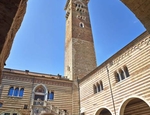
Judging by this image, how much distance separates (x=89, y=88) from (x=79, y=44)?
959 centimetres

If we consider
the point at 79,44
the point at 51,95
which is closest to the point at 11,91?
the point at 51,95

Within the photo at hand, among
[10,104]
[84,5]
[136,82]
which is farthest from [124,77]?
[84,5]

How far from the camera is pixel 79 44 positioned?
70.5ft

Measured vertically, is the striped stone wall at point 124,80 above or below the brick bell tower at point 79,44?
below

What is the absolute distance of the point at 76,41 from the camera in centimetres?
2153

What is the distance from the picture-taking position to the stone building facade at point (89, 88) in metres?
8.92

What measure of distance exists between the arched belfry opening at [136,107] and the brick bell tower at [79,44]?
319 inches

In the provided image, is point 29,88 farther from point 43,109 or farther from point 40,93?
point 43,109

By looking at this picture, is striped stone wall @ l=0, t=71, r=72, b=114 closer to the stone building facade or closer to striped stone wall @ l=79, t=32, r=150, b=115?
the stone building facade

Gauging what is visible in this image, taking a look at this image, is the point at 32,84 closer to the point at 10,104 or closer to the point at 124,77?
the point at 10,104

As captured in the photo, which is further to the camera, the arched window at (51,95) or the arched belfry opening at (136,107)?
the arched window at (51,95)

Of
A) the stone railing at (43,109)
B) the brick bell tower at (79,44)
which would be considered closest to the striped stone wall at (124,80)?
the stone railing at (43,109)

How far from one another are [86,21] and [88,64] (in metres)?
9.30

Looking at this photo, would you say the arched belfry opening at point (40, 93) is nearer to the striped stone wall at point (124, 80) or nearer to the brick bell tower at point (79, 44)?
the brick bell tower at point (79, 44)
